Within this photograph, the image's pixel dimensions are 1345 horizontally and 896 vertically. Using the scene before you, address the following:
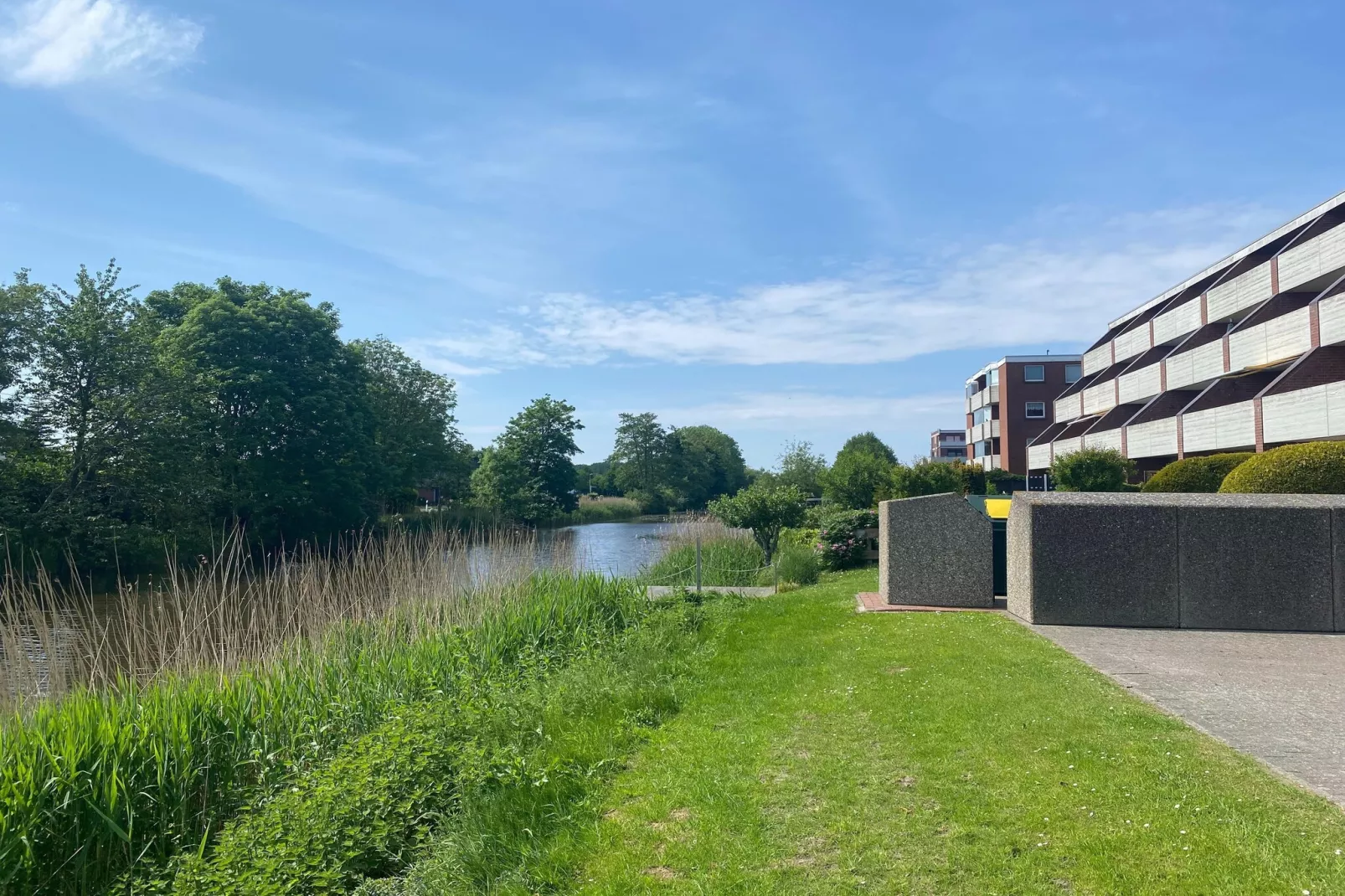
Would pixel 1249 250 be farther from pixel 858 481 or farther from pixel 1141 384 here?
pixel 858 481

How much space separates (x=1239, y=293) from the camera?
108ft

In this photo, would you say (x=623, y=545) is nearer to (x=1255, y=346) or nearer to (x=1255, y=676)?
(x=1255, y=346)

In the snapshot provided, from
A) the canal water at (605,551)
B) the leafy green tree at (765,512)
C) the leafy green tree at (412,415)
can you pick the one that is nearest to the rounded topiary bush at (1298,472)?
the leafy green tree at (765,512)

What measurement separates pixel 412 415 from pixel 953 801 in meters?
55.1

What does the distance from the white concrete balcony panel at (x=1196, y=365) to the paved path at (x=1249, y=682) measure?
2792 cm

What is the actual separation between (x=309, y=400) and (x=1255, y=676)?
1425 inches

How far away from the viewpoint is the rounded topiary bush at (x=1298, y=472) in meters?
15.6

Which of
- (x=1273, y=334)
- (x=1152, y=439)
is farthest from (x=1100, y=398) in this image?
(x=1273, y=334)

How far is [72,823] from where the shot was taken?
18.0 ft

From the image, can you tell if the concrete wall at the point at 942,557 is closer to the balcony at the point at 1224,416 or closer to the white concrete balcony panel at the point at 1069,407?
the balcony at the point at 1224,416

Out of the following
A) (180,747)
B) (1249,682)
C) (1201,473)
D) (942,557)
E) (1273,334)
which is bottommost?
(180,747)

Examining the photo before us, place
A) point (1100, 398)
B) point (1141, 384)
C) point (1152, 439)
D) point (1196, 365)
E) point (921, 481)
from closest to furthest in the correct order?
point (921, 481)
point (1196, 365)
point (1152, 439)
point (1141, 384)
point (1100, 398)

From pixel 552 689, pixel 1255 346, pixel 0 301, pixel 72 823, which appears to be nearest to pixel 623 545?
pixel 0 301

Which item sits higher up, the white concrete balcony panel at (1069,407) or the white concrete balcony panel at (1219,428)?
the white concrete balcony panel at (1069,407)
